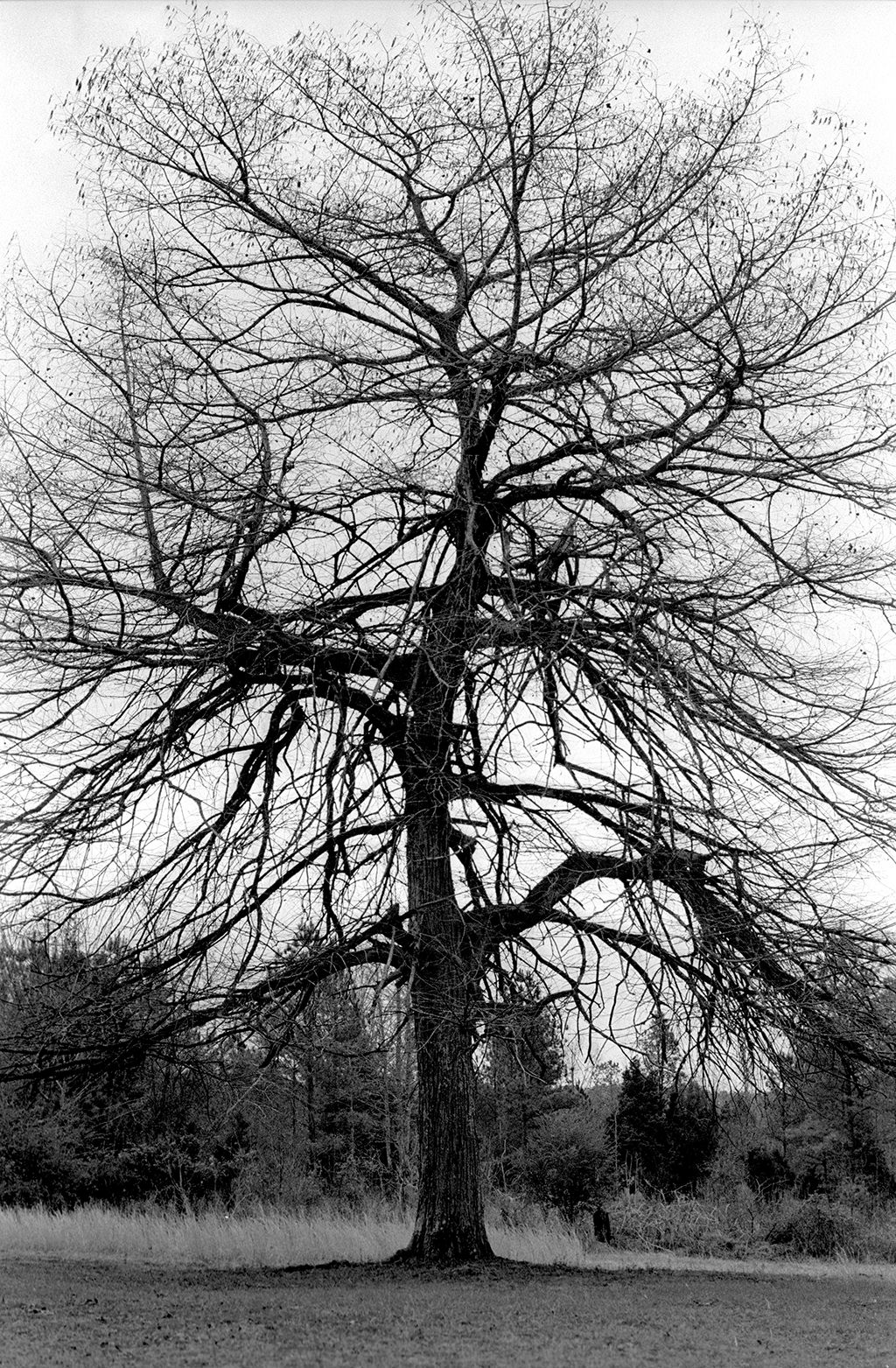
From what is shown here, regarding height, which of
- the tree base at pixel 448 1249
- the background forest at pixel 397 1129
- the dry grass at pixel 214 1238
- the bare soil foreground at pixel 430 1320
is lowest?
the bare soil foreground at pixel 430 1320

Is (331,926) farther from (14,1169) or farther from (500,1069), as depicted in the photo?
(14,1169)

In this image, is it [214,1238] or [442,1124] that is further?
[214,1238]

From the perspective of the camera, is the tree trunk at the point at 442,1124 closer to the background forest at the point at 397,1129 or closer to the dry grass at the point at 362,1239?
the background forest at the point at 397,1129

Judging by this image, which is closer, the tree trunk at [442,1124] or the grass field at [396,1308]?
the grass field at [396,1308]

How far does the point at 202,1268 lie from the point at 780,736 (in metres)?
7.56

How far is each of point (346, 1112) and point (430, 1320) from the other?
15.6 metres

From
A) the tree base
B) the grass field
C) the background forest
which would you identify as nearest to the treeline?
the background forest

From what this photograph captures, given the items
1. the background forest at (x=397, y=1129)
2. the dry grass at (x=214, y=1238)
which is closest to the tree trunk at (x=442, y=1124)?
the background forest at (x=397, y=1129)

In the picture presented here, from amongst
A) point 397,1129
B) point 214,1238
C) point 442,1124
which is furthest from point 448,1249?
point 397,1129

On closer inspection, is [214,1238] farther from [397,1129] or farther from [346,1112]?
[397,1129]

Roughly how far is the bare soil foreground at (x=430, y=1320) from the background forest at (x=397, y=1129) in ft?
4.54

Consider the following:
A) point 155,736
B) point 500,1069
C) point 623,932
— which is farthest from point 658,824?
point 155,736

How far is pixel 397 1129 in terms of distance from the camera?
25188mm

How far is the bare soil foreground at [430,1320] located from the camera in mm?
6434
